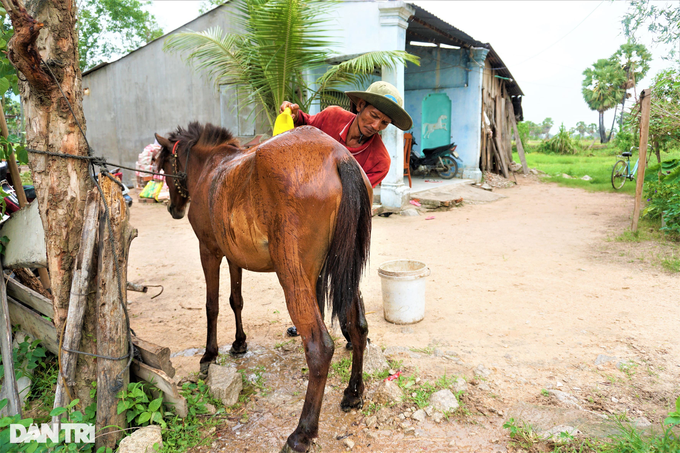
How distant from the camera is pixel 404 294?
362 centimetres

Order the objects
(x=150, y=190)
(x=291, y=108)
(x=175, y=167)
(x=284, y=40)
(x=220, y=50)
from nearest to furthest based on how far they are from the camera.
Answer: (x=291, y=108), (x=175, y=167), (x=284, y=40), (x=220, y=50), (x=150, y=190)

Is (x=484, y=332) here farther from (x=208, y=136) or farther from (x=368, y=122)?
(x=208, y=136)

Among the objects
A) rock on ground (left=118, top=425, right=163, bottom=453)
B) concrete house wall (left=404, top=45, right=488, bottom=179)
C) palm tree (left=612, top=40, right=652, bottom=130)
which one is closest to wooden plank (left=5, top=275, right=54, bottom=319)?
rock on ground (left=118, top=425, right=163, bottom=453)

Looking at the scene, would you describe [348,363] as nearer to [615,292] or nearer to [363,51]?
[615,292]

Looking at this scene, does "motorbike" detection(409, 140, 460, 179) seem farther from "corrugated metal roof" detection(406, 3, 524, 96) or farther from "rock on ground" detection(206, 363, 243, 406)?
"rock on ground" detection(206, 363, 243, 406)

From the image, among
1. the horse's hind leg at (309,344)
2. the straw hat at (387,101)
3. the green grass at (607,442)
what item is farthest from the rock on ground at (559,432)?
the straw hat at (387,101)

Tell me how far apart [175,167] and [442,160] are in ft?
35.9

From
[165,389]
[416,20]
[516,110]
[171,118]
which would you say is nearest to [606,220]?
[416,20]

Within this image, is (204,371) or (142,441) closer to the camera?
(142,441)

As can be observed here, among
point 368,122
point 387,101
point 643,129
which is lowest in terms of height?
point 368,122

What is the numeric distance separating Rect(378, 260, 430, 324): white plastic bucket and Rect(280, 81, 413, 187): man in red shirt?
100 cm

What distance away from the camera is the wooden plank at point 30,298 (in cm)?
Result: 268

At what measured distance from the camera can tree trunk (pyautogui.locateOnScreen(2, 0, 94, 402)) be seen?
2.03 m

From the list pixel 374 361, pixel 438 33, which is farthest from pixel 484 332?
pixel 438 33
